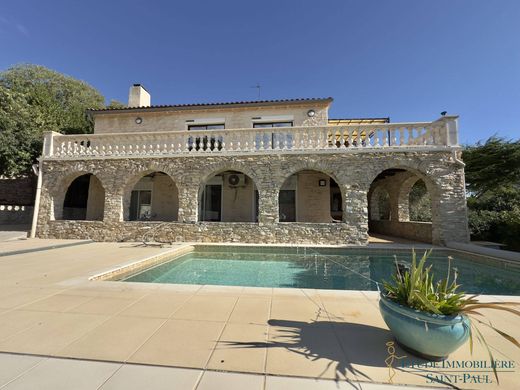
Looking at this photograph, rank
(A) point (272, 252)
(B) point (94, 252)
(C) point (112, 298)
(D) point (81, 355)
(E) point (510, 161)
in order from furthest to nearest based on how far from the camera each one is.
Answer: (E) point (510, 161)
(A) point (272, 252)
(B) point (94, 252)
(C) point (112, 298)
(D) point (81, 355)

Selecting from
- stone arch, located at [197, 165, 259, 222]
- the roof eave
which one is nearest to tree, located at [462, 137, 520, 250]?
the roof eave

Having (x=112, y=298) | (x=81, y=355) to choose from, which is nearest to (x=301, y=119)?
(x=112, y=298)

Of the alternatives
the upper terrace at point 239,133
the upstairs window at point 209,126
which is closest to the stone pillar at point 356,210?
the upper terrace at point 239,133

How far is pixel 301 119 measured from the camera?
1237cm

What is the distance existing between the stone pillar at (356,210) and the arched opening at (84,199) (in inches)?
525

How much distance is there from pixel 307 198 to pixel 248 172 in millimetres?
3937

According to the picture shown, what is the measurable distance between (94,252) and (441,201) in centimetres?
1299

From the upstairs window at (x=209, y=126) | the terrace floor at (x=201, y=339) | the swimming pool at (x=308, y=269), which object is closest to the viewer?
the terrace floor at (x=201, y=339)

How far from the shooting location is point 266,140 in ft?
35.0

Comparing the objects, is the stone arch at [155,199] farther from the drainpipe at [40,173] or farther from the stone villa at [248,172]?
the drainpipe at [40,173]

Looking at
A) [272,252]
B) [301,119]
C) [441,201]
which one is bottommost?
[272,252]

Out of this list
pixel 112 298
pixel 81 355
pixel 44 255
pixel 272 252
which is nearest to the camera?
pixel 81 355

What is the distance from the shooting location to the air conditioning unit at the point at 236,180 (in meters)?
12.4

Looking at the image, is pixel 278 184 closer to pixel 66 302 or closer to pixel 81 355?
pixel 66 302
